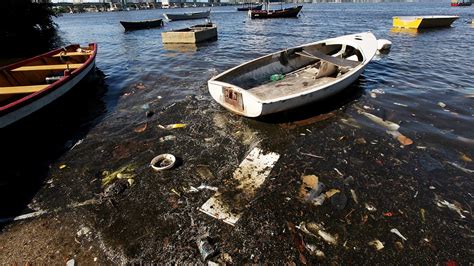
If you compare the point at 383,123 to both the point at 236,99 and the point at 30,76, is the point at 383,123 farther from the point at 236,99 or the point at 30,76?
the point at 30,76

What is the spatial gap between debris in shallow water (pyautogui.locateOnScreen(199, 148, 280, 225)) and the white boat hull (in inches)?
186

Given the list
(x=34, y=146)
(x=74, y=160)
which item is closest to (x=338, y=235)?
(x=74, y=160)

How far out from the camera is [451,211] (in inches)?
164

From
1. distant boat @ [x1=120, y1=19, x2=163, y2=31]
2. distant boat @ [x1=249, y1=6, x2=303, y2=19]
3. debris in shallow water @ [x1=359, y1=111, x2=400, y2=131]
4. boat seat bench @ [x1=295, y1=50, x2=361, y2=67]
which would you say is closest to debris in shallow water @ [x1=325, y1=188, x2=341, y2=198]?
debris in shallow water @ [x1=359, y1=111, x2=400, y2=131]

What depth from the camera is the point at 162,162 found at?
17.8 ft

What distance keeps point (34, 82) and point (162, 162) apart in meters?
6.62

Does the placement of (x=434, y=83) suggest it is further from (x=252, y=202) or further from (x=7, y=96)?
(x=7, y=96)

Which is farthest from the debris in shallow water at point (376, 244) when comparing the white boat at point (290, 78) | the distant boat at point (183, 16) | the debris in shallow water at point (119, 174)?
the distant boat at point (183, 16)

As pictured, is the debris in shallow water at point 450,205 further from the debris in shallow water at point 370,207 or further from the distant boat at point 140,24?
the distant boat at point 140,24

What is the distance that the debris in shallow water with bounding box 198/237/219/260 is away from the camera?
3.45m

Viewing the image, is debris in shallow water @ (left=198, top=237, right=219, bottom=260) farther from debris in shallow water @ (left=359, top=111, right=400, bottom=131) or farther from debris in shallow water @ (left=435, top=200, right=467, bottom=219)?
debris in shallow water @ (left=359, top=111, right=400, bottom=131)

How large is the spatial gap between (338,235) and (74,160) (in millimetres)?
5704

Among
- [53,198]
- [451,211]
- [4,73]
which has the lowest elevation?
[451,211]

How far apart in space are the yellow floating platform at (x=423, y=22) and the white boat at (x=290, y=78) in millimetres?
16806
